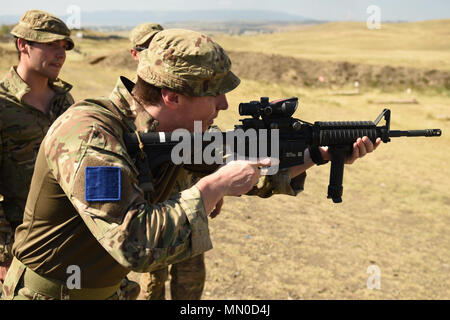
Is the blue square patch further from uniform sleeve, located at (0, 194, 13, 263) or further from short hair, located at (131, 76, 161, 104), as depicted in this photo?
uniform sleeve, located at (0, 194, 13, 263)

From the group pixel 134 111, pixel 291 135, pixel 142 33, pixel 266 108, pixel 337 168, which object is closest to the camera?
pixel 134 111

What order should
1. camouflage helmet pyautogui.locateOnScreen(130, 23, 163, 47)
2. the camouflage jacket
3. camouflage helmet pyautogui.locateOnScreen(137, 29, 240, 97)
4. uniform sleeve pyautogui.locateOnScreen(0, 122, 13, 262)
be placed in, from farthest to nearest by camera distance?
camouflage helmet pyautogui.locateOnScreen(130, 23, 163, 47)
the camouflage jacket
uniform sleeve pyautogui.locateOnScreen(0, 122, 13, 262)
camouflage helmet pyautogui.locateOnScreen(137, 29, 240, 97)

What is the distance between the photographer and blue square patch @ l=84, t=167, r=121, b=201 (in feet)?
5.59

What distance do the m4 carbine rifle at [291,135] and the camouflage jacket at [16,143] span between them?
157 cm

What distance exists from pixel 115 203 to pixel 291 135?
145 cm

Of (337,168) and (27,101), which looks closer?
(337,168)

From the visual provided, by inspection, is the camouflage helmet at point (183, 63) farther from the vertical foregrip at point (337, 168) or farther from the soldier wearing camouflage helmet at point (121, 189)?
the vertical foregrip at point (337, 168)

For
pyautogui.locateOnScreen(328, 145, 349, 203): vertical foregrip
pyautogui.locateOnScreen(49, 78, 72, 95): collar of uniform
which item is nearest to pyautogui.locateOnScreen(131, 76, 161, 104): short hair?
pyautogui.locateOnScreen(328, 145, 349, 203): vertical foregrip

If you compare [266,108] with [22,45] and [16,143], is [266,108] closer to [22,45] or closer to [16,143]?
[16,143]

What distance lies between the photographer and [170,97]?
2.15 meters

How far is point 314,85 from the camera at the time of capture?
84.4ft

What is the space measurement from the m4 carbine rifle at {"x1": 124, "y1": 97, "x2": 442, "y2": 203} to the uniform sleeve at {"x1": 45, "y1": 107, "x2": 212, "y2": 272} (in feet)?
0.96

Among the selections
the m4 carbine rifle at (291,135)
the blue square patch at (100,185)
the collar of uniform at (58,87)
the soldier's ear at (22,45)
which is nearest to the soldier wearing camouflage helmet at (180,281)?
the m4 carbine rifle at (291,135)

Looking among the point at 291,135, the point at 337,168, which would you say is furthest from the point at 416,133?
the point at 291,135
